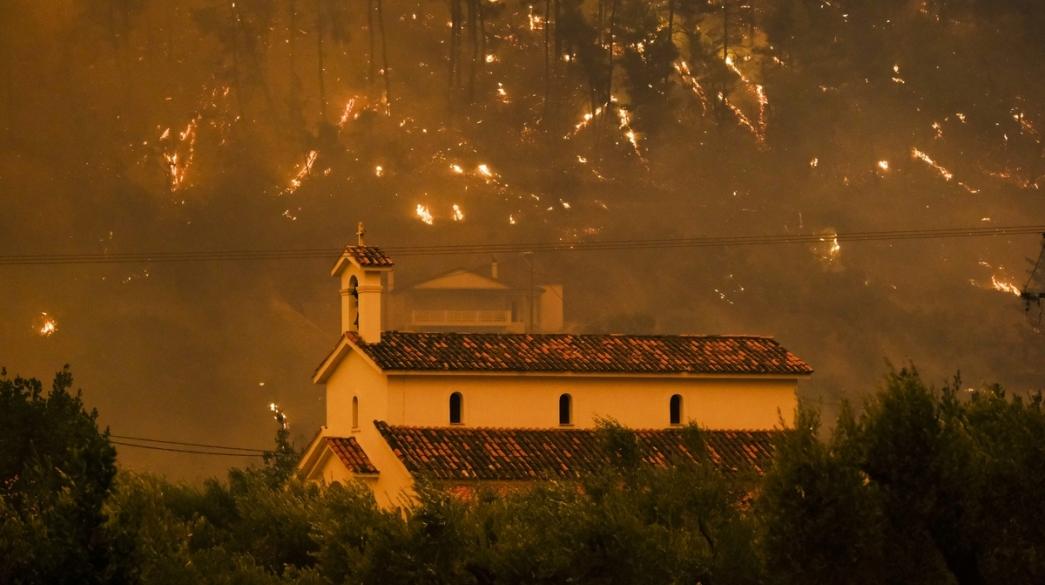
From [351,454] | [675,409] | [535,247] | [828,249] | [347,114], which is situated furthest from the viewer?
[828,249]

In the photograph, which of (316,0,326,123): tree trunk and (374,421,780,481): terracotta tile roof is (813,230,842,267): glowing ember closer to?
(316,0,326,123): tree trunk

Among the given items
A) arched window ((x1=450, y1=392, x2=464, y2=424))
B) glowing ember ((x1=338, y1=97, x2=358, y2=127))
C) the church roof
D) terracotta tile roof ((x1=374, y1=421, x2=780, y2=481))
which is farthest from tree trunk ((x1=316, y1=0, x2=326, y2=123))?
terracotta tile roof ((x1=374, y1=421, x2=780, y2=481))

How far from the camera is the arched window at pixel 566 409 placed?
234 ft

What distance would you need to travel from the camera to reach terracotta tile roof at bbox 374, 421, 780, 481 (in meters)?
65.9

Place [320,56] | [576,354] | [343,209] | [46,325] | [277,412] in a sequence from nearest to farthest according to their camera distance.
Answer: [576,354]
[277,412]
[46,325]
[343,209]
[320,56]

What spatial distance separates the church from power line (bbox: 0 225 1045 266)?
313 feet

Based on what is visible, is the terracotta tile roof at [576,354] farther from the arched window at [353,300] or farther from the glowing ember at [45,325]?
the glowing ember at [45,325]

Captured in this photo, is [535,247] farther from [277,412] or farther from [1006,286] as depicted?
[1006,286]

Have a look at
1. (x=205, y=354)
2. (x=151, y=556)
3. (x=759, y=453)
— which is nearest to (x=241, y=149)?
(x=205, y=354)

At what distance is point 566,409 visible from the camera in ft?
234

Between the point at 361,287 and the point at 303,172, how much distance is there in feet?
370

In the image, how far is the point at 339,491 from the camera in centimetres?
5844

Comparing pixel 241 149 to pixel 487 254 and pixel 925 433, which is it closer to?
pixel 487 254

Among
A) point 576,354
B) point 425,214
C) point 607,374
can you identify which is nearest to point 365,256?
point 576,354
